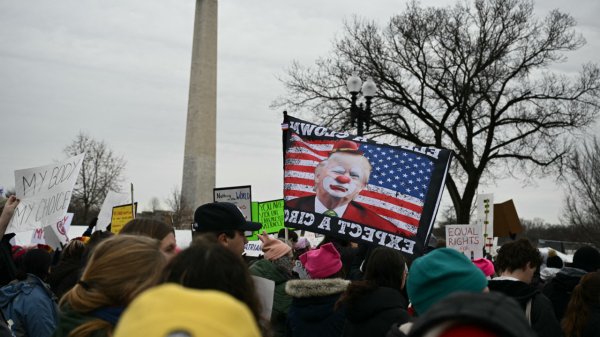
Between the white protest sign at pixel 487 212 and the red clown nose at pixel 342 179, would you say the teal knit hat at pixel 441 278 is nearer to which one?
the red clown nose at pixel 342 179

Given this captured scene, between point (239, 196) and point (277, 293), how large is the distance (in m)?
4.54

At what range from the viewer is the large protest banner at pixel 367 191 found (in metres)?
5.58

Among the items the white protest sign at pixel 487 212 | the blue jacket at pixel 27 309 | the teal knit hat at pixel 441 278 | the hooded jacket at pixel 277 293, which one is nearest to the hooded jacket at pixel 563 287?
the hooded jacket at pixel 277 293

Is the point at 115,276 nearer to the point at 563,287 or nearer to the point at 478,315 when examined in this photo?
the point at 478,315

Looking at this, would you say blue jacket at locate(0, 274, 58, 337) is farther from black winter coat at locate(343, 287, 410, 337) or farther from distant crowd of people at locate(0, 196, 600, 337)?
black winter coat at locate(343, 287, 410, 337)

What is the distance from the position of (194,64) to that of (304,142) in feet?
78.4

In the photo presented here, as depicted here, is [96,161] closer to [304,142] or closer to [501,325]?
[304,142]

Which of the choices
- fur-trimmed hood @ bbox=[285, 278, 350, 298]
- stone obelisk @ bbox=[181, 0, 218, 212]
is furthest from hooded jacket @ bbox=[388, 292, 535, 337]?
stone obelisk @ bbox=[181, 0, 218, 212]

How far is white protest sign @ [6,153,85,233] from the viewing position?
612 cm

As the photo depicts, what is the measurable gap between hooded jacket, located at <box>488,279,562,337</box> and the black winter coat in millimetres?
824

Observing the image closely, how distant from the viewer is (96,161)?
4188 centimetres

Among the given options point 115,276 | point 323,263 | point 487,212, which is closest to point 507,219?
point 487,212

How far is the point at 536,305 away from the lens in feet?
14.5


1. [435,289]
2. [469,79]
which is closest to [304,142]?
[435,289]
